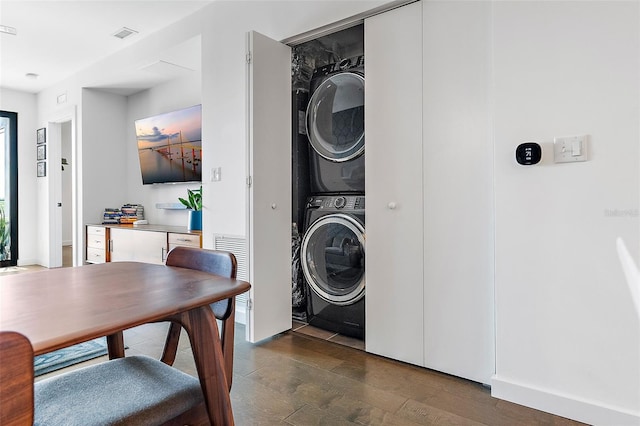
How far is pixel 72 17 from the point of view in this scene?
3441mm

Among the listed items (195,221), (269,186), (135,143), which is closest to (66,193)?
(135,143)

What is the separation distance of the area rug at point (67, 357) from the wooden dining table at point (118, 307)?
1.25 meters

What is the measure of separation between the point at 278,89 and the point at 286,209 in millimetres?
853

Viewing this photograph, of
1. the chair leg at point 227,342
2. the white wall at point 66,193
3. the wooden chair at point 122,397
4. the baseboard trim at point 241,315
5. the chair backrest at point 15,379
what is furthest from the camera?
the white wall at point 66,193

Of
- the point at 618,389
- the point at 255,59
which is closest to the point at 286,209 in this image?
the point at 255,59

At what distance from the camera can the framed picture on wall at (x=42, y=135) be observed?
554 centimetres

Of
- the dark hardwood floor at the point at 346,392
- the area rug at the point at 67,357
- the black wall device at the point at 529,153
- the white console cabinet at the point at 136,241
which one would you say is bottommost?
the dark hardwood floor at the point at 346,392

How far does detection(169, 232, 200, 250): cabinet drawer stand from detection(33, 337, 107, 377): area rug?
1068mm

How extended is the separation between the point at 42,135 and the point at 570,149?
260 inches

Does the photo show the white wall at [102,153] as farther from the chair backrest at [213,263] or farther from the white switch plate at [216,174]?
the chair backrest at [213,263]

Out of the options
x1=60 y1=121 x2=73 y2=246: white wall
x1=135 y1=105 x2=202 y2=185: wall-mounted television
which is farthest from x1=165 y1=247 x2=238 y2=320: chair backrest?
x1=60 y1=121 x2=73 y2=246: white wall

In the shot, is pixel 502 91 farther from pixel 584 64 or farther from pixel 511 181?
pixel 511 181

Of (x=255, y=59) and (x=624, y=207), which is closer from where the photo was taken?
(x=624, y=207)

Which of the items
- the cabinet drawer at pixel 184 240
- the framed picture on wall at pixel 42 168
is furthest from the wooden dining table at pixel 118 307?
the framed picture on wall at pixel 42 168
